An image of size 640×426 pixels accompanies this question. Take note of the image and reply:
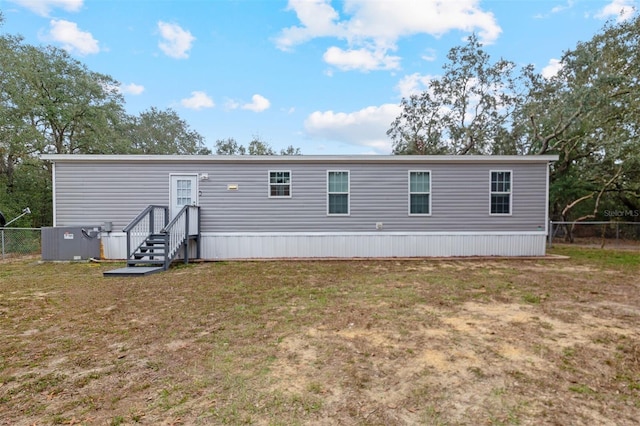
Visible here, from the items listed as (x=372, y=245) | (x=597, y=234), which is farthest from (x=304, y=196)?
(x=597, y=234)

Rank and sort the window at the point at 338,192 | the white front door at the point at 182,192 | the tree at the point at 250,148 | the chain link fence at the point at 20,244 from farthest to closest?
the tree at the point at 250,148
the chain link fence at the point at 20,244
the window at the point at 338,192
the white front door at the point at 182,192

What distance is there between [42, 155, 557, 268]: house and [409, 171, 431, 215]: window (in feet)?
0.10

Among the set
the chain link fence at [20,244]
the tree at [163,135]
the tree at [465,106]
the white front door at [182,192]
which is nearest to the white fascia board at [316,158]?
the white front door at [182,192]

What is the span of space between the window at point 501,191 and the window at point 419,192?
1.94 meters

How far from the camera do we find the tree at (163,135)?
26125mm

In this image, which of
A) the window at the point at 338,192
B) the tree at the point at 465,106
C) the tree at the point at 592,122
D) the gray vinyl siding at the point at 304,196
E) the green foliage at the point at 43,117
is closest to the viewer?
the gray vinyl siding at the point at 304,196

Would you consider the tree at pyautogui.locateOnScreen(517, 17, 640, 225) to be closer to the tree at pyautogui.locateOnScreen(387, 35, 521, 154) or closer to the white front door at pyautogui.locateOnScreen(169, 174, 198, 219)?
the tree at pyautogui.locateOnScreen(387, 35, 521, 154)

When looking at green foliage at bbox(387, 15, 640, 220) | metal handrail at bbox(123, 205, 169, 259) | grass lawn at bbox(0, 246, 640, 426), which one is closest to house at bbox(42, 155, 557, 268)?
metal handrail at bbox(123, 205, 169, 259)

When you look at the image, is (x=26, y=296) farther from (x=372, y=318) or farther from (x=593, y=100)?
(x=593, y=100)

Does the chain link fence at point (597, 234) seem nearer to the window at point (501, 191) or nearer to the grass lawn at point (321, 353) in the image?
the window at point (501, 191)

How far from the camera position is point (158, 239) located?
26.2ft

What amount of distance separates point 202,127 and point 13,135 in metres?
17.5

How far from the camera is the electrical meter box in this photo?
8656 millimetres

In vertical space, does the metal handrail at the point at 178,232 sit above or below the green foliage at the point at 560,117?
below
